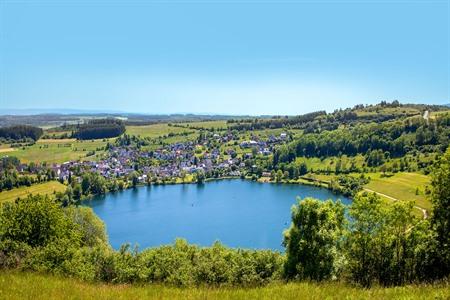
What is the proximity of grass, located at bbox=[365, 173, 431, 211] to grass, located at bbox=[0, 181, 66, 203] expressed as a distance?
9804 cm

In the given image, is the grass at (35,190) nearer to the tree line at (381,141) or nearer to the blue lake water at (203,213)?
the blue lake water at (203,213)

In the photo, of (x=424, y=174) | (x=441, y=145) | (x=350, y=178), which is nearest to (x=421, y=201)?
(x=424, y=174)

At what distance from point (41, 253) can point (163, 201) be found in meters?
119

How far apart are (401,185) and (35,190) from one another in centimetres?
11071

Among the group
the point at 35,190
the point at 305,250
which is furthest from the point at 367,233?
the point at 35,190

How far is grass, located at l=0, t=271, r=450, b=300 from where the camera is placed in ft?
→ 22.4

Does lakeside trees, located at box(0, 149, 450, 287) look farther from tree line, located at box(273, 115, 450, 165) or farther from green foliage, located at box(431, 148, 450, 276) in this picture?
tree line, located at box(273, 115, 450, 165)

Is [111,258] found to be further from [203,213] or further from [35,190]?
[35,190]

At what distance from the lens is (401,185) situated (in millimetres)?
117562

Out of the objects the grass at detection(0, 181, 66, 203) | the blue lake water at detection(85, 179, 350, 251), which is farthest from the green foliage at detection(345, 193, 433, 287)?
the grass at detection(0, 181, 66, 203)

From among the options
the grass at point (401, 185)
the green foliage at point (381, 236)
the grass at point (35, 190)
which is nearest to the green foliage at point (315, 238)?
the green foliage at point (381, 236)

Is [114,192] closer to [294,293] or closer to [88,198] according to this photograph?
[88,198]

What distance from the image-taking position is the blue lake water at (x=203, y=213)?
316 feet

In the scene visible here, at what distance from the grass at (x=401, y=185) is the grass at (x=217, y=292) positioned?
102 metres
